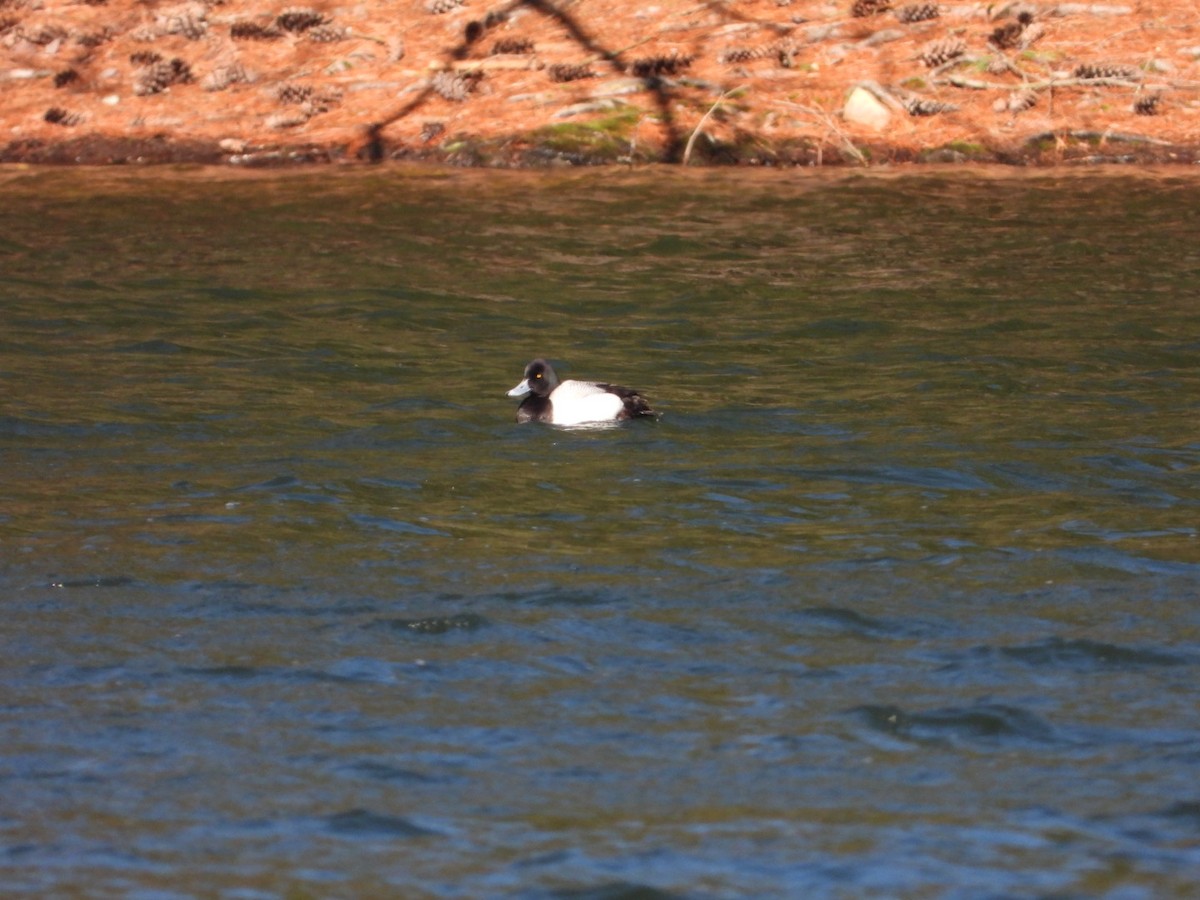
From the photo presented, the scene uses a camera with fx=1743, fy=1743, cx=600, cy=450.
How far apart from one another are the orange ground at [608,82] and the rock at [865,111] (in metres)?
0.10

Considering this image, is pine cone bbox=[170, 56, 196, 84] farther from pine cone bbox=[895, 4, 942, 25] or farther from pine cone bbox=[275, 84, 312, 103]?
pine cone bbox=[895, 4, 942, 25]

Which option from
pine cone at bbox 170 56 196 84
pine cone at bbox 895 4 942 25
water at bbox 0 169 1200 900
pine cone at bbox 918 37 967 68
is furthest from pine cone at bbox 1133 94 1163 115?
pine cone at bbox 170 56 196 84

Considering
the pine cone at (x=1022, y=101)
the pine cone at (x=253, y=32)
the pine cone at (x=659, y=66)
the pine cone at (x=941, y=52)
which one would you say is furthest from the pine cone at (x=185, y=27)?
the pine cone at (x=1022, y=101)

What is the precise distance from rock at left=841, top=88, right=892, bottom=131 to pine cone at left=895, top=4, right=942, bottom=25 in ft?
8.30

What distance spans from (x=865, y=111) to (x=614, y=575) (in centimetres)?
1749

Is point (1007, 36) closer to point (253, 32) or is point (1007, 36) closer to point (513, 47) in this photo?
point (513, 47)

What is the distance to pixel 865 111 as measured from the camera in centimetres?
2600

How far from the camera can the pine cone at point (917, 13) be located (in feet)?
91.7

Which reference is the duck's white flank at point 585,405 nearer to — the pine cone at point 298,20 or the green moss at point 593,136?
the green moss at point 593,136

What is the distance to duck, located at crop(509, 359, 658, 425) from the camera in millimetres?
13758

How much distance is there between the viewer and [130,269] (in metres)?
20.5

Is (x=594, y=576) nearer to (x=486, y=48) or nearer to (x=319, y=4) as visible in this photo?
(x=486, y=48)

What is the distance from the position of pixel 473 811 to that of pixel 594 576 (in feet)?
10.3

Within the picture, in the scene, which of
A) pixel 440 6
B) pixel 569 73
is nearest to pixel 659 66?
pixel 569 73
